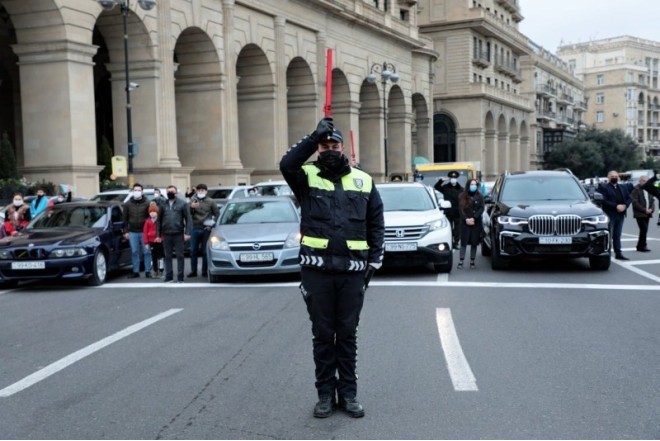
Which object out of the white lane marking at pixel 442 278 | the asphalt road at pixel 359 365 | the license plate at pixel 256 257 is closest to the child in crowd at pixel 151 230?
the license plate at pixel 256 257

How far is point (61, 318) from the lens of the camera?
9.72m

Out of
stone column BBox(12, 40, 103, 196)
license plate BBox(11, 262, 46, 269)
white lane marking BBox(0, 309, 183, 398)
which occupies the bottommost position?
white lane marking BBox(0, 309, 183, 398)

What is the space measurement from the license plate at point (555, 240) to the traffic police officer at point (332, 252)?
8.28m

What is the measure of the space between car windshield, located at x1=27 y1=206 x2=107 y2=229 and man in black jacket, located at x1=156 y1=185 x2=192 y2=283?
4.09 ft

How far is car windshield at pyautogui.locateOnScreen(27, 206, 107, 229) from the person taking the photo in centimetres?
1380

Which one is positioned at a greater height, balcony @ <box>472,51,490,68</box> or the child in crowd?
balcony @ <box>472,51,490,68</box>

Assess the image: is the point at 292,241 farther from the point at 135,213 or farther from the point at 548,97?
the point at 548,97

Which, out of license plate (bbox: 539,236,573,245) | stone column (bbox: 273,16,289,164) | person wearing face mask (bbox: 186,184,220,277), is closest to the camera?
license plate (bbox: 539,236,573,245)

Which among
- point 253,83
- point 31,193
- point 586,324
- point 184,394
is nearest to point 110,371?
point 184,394

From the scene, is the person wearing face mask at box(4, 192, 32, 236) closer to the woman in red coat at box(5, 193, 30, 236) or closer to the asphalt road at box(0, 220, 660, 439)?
the woman in red coat at box(5, 193, 30, 236)

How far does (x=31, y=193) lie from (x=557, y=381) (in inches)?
831

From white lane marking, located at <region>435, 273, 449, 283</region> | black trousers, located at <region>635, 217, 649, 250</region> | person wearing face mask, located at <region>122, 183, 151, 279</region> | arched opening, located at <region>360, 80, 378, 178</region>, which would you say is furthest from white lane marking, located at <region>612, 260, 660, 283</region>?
arched opening, located at <region>360, 80, 378, 178</region>

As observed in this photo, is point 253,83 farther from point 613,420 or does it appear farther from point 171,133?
point 613,420

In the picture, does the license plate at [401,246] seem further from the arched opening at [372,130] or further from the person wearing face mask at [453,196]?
the arched opening at [372,130]
